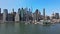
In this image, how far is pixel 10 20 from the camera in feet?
393

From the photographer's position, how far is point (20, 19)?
116 meters

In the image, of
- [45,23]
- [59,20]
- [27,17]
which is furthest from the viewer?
[59,20]

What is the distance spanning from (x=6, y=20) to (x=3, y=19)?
4414 mm

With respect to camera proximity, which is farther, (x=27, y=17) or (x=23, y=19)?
(x=23, y=19)

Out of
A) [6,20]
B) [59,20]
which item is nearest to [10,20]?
[6,20]

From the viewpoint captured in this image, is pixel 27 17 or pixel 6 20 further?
pixel 6 20

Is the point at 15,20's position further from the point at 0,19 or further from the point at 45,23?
the point at 45,23

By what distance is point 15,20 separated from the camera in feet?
378

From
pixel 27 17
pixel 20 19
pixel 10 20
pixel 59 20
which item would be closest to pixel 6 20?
pixel 10 20

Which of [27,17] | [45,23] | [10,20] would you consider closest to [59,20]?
[27,17]

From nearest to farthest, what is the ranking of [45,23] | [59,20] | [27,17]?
[45,23], [27,17], [59,20]

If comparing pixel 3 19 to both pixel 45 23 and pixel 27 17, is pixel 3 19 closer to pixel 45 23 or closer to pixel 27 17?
pixel 27 17

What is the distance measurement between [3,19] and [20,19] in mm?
10958

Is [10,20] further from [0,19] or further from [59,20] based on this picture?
[59,20]
